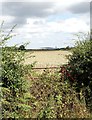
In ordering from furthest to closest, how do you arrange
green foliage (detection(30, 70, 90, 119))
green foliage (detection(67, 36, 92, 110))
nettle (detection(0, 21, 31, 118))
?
green foliage (detection(67, 36, 92, 110)) < green foliage (detection(30, 70, 90, 119)) < nettle (detection(0, 21, 31, 118))

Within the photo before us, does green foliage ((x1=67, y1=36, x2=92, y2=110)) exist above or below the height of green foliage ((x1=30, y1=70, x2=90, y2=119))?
above

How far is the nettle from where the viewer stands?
282 inches

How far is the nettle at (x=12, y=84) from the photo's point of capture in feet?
23.5

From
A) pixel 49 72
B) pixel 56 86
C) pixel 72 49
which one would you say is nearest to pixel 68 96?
pixel 56 86

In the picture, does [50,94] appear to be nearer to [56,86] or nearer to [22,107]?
[56,86]

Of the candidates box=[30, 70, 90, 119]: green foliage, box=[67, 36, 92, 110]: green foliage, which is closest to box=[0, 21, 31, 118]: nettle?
box=[30, 70, 90, 119]: green foliage

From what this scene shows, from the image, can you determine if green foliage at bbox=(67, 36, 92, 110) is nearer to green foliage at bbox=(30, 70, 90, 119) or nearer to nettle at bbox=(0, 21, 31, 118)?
green foliage at bbox=(30, 70, 90, 119)

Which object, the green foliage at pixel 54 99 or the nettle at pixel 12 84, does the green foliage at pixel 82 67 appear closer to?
the green foliage at pixel 54 99

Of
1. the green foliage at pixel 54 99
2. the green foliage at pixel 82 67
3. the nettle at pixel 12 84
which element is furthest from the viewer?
the green foliage at pixel 82 67

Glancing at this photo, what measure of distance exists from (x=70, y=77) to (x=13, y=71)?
3.37 m

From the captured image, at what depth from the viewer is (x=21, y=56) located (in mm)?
7613

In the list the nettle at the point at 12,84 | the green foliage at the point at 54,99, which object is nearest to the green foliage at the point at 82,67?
the green foliage at the point at 54,99

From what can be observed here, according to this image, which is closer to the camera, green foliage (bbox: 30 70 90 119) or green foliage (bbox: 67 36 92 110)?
green foliage (bbox: 30 70 90 119)

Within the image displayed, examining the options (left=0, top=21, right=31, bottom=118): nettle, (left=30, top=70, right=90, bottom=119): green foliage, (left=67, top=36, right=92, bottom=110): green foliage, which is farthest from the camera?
(left=67, top=36, right=92, bottom=110): green foliage
